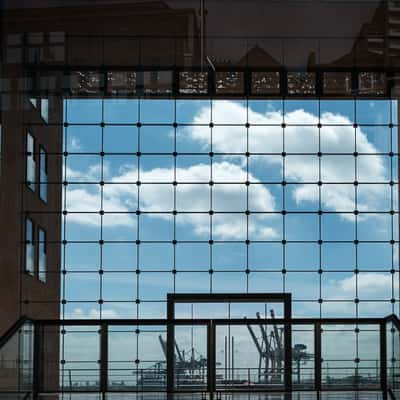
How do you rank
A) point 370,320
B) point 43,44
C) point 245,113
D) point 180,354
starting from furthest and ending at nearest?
point 245,113 → point 180,354 → point 43,44 → point 370,320

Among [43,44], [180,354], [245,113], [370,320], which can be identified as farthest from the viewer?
[245,113]

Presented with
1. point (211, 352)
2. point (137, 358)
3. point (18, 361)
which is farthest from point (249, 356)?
point (18, 361)

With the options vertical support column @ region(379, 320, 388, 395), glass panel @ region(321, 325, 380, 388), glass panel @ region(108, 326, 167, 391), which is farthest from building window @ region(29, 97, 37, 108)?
vertical support column @ region(379, 320, 388, 395)

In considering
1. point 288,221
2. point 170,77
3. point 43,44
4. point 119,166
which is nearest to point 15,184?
point 43,44

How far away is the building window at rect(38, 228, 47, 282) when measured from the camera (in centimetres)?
1117

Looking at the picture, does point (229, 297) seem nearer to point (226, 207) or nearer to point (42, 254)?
point (226, 207)

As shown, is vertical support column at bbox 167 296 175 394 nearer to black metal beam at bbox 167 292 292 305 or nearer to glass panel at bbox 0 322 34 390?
glass panel at bbox 0 322 34 390

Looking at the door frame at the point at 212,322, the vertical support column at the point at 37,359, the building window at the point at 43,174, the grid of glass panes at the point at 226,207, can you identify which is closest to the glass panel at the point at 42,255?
the building window at the point at 43,174

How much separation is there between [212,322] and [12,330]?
78.0 inches

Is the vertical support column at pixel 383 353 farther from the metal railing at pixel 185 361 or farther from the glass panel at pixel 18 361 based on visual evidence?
the glass panel at pixel 18 361

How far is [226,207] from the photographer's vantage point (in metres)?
12.9

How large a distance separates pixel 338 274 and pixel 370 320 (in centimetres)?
403

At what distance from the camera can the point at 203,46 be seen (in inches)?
381

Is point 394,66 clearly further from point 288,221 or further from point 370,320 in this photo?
point 288,221
